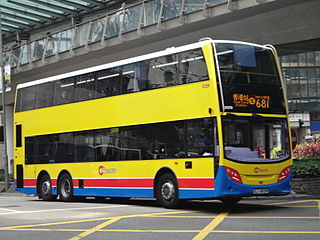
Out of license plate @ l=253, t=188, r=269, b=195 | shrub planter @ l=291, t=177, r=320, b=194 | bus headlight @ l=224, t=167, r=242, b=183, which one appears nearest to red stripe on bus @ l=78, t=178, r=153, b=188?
bus headlight @ l=224, t=167, r=242, b=183

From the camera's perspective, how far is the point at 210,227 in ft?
38.3

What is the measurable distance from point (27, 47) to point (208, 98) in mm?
19912

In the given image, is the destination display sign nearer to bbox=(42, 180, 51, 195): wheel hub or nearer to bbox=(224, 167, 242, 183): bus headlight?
bbox=(224, 167, 242, 183): bus headlight

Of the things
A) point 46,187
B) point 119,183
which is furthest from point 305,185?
point 46,187

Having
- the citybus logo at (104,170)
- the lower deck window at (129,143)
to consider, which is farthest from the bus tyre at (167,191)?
the citybus logo at (104,170)

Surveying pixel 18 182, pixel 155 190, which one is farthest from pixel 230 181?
pixel 18 182

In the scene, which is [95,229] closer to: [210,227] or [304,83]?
[210,227]

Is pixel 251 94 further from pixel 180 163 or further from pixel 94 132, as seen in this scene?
pixel 94 132

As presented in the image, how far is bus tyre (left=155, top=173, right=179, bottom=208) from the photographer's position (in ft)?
52.0

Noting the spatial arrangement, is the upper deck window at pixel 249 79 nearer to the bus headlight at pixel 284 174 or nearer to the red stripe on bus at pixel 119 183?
the bus headlight at pixel 284 174

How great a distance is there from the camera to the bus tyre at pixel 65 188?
2064 centimetres

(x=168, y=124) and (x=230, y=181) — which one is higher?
(x=168, y=124)

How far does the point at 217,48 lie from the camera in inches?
591

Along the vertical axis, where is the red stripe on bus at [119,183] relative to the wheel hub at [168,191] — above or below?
above
